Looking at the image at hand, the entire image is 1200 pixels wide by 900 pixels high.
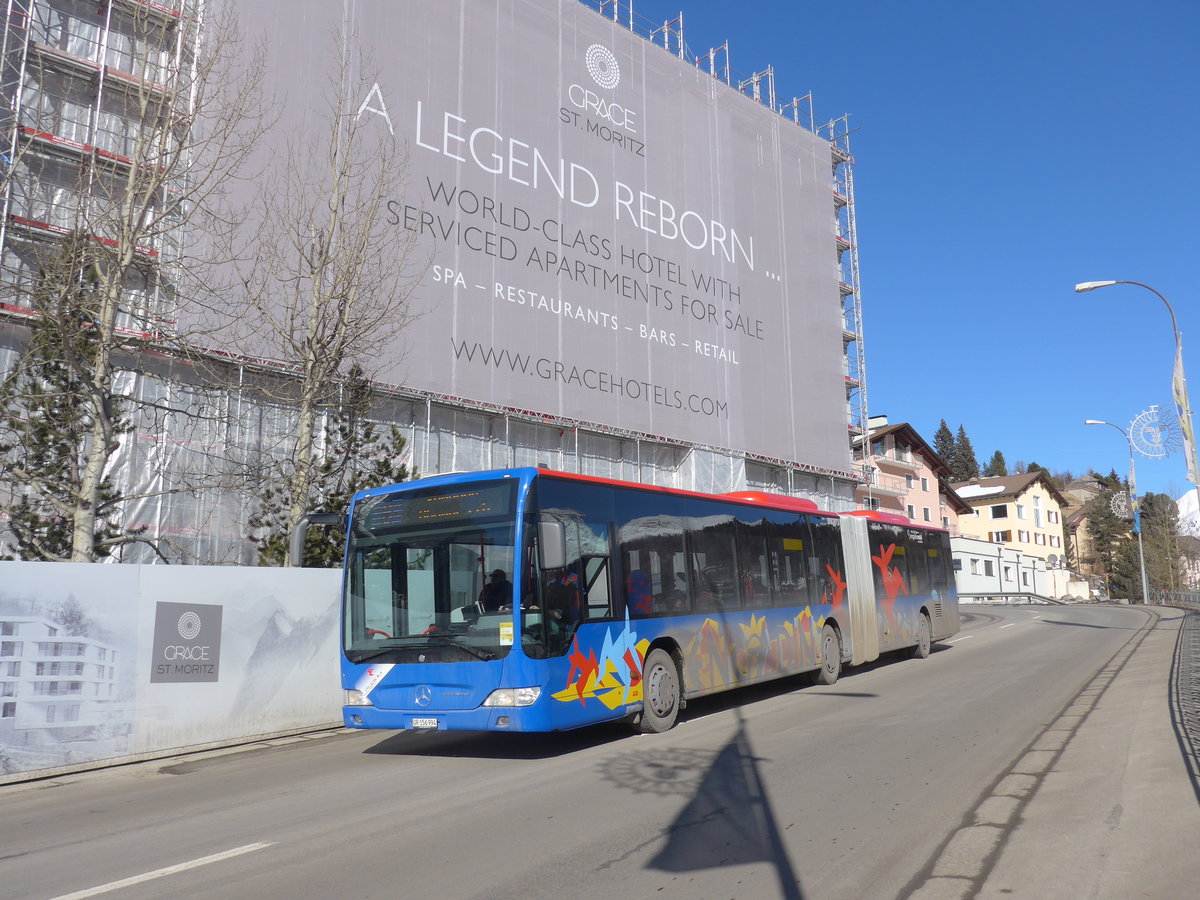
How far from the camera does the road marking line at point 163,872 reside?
16.9 feet

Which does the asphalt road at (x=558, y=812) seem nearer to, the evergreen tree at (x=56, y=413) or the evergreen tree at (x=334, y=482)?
the evergreen tree at (x=334, y=482)

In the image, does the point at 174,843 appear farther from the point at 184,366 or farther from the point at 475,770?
the point at 184,366

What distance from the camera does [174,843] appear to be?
6316 mm

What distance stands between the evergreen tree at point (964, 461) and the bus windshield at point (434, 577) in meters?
124

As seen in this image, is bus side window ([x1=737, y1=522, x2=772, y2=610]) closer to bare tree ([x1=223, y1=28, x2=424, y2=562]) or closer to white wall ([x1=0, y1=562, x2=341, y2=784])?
white wall ([x1=0, y1=562, x2=341, y2=784])

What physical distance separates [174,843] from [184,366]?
15.1 metres

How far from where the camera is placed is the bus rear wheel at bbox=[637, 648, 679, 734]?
10.5 m

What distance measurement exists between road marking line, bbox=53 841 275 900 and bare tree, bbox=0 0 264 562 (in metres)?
7.77

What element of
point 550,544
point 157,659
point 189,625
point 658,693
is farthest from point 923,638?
point 157,659

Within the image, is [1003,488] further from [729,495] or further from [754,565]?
Answer: [754,565]

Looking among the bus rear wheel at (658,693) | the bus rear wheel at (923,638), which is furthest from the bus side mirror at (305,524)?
the bus rear wheel at (923,638)

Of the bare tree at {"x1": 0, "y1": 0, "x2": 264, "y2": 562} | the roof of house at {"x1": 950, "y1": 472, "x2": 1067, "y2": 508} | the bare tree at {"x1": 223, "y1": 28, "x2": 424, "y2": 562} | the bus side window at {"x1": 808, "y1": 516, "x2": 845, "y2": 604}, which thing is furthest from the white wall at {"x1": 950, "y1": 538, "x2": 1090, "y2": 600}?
the bare tree at {"x1": 0, "y1": 0, "x2": 264, "y2": 562}

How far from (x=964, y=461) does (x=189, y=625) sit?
129 m

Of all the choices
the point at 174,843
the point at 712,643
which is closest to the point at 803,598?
the point at 712,643
